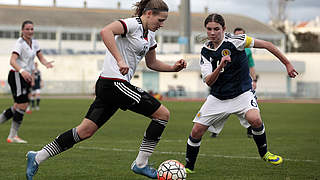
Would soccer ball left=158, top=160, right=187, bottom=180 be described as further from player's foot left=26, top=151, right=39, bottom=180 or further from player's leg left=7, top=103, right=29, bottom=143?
player's leg left=7, top=103, right=29, bottom=143

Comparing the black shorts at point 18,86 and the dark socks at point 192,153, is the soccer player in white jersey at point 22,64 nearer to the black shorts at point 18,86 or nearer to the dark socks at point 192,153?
the black shorts at point 18,86

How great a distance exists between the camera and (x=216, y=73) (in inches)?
311

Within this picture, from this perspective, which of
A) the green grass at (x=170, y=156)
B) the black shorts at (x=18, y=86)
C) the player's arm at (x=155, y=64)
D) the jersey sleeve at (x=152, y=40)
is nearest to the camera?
the jersey sleeve at (x=152, y=40)

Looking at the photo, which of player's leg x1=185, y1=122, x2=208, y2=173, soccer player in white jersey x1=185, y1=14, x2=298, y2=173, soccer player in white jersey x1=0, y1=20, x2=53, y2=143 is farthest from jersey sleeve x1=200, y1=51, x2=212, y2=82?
soccer player in white jersey x1=0, y1=20, x2=53, y2=143

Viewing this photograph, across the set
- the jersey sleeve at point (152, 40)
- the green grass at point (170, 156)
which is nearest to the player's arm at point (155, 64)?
the jersey sleeve at point (152, 40)

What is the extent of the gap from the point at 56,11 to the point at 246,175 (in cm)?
8758

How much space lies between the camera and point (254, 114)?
830 cm

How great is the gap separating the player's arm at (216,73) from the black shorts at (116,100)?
1.01 m

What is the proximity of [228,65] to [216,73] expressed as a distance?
561 mm

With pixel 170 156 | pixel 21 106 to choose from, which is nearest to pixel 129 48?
pixel 170 156

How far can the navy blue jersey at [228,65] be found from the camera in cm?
830

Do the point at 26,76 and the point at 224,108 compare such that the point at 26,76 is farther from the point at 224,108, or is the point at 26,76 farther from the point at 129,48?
the point at 129,48

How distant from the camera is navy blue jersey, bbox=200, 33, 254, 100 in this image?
327 inches

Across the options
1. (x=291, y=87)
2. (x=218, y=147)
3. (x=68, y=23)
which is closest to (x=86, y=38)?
(x=68, y=23)
